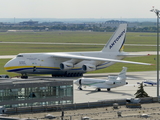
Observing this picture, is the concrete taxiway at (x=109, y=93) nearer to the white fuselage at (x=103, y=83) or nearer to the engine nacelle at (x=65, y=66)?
the white fuselage at (x=103, y=83)

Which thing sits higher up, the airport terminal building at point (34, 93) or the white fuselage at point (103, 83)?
the airport terminal building at point (34, 93)

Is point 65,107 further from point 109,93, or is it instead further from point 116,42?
point 116,42

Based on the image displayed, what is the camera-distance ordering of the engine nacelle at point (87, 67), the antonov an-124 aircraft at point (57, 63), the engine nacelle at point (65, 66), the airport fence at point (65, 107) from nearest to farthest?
the airport fence at point (65, 107), the antonov an-124 aircraft at point (57, 63), the engine nacelle at point (65, 66), the engine nacelle at point (87, 67)

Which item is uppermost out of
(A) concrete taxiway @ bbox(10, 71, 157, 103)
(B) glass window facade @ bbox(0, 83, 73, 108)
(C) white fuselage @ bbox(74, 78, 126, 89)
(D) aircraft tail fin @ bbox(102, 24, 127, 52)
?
(D) aircraft tail fin @ bbox(102, 24, 127, 52)

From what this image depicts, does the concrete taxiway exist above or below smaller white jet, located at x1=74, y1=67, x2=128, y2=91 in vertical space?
below

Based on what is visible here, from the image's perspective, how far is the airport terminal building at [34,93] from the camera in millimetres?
55697

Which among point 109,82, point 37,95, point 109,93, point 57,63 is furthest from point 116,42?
point 37,95

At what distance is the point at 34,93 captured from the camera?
57.4 metres

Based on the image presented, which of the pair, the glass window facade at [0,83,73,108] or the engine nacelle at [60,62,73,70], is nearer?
the glass window facade at [0,83,73,108]

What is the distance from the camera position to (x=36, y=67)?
9788 cm

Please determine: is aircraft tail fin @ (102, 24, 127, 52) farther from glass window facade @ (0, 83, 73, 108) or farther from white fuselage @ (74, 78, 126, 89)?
glass window facade @ (0, 83, 73, 108)

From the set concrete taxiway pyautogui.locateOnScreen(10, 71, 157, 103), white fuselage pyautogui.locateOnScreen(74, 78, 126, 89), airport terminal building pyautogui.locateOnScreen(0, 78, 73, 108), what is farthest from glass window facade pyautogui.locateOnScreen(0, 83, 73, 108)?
white fuselage pyautogui.locateOnScreen(74, 78, 126, 89)

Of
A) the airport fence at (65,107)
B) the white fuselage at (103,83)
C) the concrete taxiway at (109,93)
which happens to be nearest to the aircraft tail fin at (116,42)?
the concrete taxiway at (109,93)

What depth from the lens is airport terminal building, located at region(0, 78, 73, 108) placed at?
55697mm
